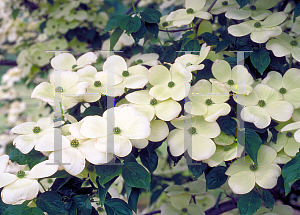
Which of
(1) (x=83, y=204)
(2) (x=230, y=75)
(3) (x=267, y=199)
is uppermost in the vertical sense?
(2) (x=230, y=75)

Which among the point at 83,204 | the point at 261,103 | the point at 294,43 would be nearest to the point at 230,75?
the point at 261,103

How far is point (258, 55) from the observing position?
2.35 feet

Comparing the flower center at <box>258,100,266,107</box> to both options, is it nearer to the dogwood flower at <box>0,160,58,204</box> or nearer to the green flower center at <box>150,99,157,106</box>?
the green flower center at <box>150,99,157,106</box>

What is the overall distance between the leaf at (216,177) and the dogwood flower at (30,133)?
362 mm

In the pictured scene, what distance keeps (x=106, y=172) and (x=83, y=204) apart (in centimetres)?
10

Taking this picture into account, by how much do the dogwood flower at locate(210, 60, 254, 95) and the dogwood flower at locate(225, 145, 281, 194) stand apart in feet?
0.50

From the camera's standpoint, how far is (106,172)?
0.54 meters

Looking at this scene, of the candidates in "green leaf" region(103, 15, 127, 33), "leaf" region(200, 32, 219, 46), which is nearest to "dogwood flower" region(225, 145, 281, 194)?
"leaf" region(200, 32, 219, 46)

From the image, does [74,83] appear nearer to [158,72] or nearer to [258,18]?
[158,72]

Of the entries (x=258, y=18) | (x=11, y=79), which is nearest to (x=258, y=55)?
(x=258, y=18)

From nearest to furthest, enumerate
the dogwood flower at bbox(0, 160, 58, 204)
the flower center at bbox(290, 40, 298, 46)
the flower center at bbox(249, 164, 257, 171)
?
the dogwood flower at bbox(0, 160, 58, 204), the flower center at bbox(249, 164, 257, 171), the flower center at bbox(290, 40, 298, 46)

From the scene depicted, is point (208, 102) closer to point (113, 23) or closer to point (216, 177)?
point (216, 177)

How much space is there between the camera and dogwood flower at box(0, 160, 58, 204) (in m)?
0.51

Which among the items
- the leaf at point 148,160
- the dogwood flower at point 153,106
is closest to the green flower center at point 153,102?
the dogwood flower at point 153,106
